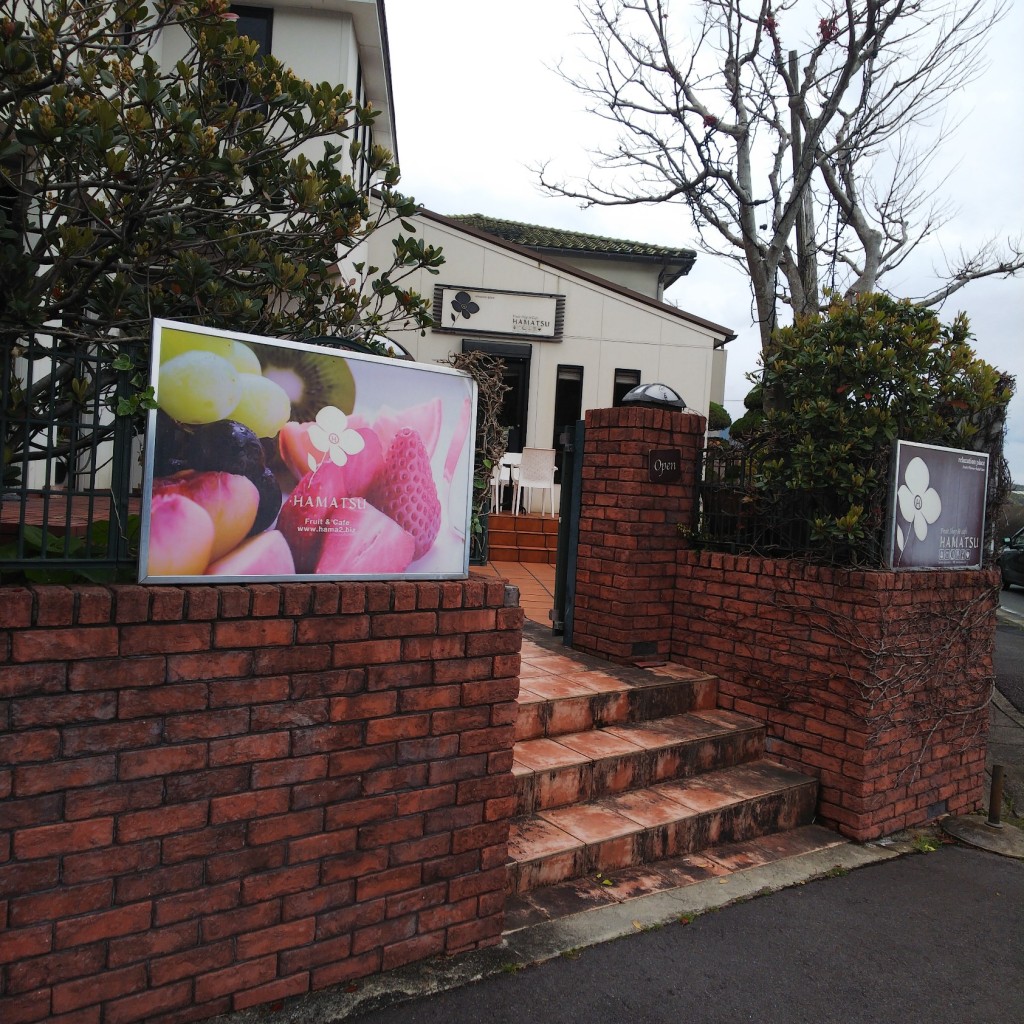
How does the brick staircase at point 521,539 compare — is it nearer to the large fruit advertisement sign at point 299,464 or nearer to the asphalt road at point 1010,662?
the asphalt road at point 1010,662

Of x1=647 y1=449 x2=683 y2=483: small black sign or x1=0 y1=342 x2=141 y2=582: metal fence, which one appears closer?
x1=0 y1=342 x2=141 y2=582: metal fence

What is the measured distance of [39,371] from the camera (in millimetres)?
5391

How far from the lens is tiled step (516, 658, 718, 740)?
4.48 m

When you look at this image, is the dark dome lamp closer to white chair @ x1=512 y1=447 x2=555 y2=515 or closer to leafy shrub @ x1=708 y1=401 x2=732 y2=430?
white chair @ x1=512 y1=447 x2=555 y2=515

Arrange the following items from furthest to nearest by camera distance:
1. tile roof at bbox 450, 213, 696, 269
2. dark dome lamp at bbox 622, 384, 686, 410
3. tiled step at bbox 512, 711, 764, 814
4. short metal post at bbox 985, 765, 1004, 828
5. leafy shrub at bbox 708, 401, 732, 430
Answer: tile roof at bbox 450, 213, 696, 269 → leafy shrub at bbox 708, 401, 732, 430 → dark dome lamp at bbox 622, 384, 686, 410 → short metal post at bbox 985, 765, 1004, 828 → tiled step at bbox 512, 711, 764, 814

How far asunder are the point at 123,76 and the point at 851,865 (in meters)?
4.76

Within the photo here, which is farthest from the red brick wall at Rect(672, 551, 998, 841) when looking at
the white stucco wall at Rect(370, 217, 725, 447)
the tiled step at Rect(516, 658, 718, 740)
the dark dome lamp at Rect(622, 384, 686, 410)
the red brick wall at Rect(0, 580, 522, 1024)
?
the white stucco wall at Rect(370, 217, 725, 447)

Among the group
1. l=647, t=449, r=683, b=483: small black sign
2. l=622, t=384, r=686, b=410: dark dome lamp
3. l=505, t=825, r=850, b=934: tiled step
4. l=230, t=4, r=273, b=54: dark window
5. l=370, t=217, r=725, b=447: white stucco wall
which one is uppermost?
l=230, t=4, r=273, b=54: dark window

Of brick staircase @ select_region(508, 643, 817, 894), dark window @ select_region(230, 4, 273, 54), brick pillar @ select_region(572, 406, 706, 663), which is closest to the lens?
brick staircase @ select_region(508, 643, 817, 894)

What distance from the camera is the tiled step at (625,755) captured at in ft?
13.3

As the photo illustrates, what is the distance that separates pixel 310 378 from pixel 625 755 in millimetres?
2712

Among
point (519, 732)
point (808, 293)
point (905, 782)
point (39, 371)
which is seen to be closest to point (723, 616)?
point (905, 782)

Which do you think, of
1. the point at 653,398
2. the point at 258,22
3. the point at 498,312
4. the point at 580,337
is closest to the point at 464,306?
the point at 498,312

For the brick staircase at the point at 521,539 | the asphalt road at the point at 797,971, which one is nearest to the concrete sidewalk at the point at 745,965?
the asphalt road at the point at 797,971
